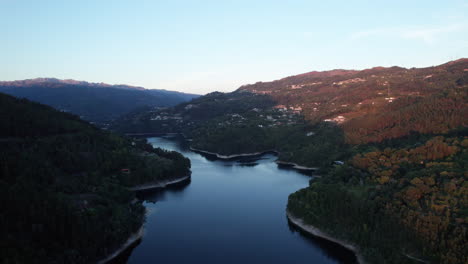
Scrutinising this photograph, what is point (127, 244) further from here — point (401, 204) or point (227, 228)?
point (401, 204)

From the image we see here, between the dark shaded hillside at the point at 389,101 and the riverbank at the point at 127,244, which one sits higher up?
the dark shaded hillside at the point at 389,101

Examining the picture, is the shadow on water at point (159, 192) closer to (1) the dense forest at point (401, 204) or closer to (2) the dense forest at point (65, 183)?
(2) the dense forest at point (65, 183)

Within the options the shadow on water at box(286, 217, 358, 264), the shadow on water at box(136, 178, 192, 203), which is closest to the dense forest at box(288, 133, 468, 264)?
the shadow on water at box(286, 217, 358, 264)

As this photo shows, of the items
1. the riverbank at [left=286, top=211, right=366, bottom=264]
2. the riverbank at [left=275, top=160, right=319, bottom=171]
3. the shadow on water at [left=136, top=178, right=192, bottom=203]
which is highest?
the shadow on water at [left=136, top=178, right=192, bottom=203]

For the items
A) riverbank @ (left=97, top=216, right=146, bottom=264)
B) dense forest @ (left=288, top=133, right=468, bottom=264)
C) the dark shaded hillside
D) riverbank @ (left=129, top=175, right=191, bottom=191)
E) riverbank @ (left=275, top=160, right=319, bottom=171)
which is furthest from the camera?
riverbank @ (left=275, top=160, right=319, bottom=171)

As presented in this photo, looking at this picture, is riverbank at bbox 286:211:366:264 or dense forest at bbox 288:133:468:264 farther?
riverbank at bbox 286:211:366:264

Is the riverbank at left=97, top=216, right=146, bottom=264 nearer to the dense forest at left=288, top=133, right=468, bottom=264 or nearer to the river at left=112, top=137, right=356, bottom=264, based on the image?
the river at left=112, top=137, right=356, bottom=264

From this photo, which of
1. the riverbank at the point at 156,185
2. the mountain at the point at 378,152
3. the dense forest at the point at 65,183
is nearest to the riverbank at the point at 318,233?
the mountain at the point at 378,152

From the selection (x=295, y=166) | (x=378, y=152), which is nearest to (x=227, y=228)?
(x=378, y=152)
